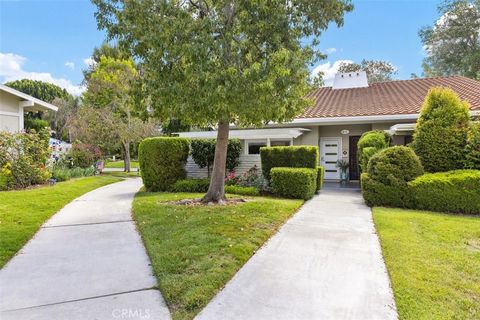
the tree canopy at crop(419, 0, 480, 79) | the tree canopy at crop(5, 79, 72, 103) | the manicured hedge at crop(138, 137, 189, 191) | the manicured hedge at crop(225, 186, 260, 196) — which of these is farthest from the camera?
the tree canopy at crop(5, 79, 72, 103)

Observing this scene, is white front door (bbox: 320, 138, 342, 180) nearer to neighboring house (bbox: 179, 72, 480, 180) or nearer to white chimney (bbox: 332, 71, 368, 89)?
neighboring house (bbox: 179, 72, 480, 180)

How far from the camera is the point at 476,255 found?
16.1 ft

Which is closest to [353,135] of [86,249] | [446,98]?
[446,98]

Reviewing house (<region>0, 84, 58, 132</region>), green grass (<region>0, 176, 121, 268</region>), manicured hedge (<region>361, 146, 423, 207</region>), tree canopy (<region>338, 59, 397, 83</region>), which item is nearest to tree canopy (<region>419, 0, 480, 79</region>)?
tree canopy (<region>338, 59, 397, 83</region>)

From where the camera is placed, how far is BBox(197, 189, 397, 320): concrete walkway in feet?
10.5

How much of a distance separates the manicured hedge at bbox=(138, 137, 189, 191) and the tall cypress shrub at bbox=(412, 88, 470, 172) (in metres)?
8.28

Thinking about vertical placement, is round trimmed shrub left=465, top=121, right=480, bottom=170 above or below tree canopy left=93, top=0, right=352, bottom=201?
below

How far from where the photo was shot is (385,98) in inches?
655

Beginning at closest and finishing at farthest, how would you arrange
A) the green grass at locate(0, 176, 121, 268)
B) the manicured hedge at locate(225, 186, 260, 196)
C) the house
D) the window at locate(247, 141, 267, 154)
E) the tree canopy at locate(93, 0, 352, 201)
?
the green grass at locate(0, 176, 121, 268)
the tree canopy at locate(93, 0, 352, 201)
the manicured hedge at locate(225, 186, 260, 196)
the house
the window at locate(247, 141, 267, 154)

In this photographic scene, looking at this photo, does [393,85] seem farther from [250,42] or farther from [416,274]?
[416,274]

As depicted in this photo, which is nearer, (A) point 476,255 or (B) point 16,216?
(A) point 476,255

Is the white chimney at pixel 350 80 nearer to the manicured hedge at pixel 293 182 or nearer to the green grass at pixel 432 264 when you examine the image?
the manicured hedge at pixel 293 182

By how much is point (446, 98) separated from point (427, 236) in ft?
18.3

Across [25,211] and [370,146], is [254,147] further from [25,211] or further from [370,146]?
[25,211]
